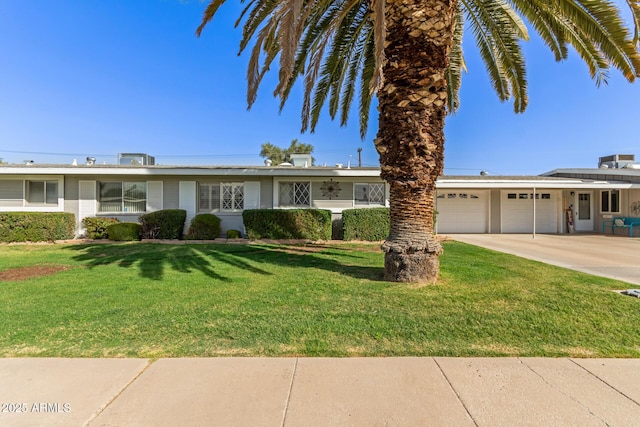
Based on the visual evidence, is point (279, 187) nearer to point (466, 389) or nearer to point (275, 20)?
point (275, 20)

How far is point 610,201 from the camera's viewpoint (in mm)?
16922

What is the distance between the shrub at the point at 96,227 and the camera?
40.7 ft

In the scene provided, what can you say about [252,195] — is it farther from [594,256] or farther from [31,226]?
[594,256]

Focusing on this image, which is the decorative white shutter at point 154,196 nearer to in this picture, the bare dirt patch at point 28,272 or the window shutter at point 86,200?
the window shutter at point 86,200

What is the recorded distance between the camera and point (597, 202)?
1731 cm

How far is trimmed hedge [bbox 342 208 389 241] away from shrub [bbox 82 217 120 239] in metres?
9.44

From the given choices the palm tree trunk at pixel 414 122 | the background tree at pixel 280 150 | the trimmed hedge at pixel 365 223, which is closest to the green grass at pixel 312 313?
the palm tree trunk at pixel 414 122

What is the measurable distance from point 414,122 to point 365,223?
7.10 m

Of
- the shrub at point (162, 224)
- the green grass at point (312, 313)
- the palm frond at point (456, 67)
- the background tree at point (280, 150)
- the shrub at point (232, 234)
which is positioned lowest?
the green grass at point (312, 313)

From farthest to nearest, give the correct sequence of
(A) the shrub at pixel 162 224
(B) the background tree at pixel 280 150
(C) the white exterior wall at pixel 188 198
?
1. (B) the background tree at pixel 280 150
2. (C) the white exterior wall at pixel 188 198
3. (A) the shrub at pixel 162 224

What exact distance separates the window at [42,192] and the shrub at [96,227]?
2059mm

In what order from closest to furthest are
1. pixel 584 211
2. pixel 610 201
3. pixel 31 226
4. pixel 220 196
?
pixel 31 226 < pixel 220 196 < pixel 610 201 < pixel 584 211

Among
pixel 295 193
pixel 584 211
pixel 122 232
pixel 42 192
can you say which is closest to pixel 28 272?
pixel 122 232

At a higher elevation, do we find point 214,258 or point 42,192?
point 42,192
